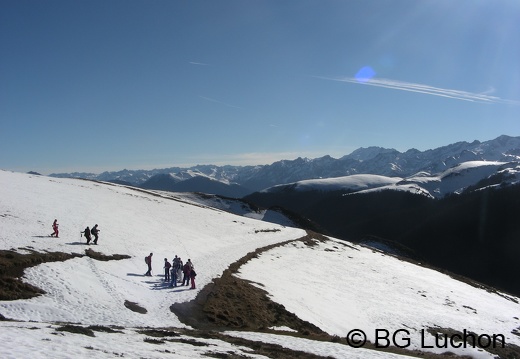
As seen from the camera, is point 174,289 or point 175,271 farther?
point 175,271

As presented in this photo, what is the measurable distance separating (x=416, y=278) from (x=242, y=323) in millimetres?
38447

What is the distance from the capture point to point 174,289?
2961cm

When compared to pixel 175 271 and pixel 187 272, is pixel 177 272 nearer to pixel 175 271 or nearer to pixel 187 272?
pixel 175 271

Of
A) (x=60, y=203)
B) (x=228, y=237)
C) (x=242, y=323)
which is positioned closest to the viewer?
(x=242, y=323)

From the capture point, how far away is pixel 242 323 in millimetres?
26297

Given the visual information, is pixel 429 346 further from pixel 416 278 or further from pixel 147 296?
pixel 416 278

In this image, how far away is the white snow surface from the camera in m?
17.7

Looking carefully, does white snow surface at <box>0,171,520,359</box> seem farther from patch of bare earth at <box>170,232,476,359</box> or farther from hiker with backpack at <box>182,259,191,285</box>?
hiker with backpack at <box>182,259,191,285</box>

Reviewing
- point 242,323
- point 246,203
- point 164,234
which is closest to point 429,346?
point 242,323

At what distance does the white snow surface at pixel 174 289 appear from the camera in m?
17.7

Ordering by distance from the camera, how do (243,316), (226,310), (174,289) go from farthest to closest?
(174,289) < (243,316) < (226,310)

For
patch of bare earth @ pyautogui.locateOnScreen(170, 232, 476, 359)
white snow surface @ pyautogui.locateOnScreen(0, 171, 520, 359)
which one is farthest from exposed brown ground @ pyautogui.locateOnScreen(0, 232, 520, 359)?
white snow surface @ pyautogui.locateOnScreen(0, 171, 520, 359)

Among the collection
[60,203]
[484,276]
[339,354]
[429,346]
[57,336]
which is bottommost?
[484,276]

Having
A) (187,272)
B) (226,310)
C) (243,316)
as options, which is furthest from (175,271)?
(243,316)
